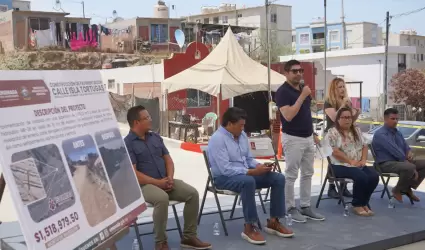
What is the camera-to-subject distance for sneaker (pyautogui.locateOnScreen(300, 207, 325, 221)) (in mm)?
5836

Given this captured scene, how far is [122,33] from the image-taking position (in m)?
47.5

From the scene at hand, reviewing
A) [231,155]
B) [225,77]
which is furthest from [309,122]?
[225,77]

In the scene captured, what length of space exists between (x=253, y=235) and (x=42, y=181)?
2.52 m

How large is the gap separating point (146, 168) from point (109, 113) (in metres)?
1.11

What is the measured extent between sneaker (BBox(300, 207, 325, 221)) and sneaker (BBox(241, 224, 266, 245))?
3.51 ft

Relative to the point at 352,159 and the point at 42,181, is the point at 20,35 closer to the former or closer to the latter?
the point at 352,159

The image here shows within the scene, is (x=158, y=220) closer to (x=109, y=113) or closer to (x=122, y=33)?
(x=109, y=113)

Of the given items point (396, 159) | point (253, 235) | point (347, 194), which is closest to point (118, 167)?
point (253, 235)

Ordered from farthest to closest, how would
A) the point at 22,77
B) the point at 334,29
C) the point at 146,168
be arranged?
the point at 334,29 → the point at 146,168 → the point at 22,77

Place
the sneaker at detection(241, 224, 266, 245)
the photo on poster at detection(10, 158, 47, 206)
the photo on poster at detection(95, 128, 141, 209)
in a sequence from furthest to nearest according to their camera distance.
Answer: the sneaker at detection(241, 224, 266, 245) → the photo on poster at detection(95, 128, 141, 209) → the photo on poster at detection(10, 158, 47, 206)

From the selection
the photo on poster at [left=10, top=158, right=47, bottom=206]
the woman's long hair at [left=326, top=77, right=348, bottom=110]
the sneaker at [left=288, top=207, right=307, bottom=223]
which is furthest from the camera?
the woman's long hair at [left=326, top=77, right=348, bottom=110]

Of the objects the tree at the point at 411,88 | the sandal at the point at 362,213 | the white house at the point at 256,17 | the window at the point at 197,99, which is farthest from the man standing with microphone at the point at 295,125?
the white house at the point at 256,17

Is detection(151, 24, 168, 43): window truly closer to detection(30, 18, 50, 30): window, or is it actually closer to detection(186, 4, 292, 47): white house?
detection(30, 18, 50, 30): window

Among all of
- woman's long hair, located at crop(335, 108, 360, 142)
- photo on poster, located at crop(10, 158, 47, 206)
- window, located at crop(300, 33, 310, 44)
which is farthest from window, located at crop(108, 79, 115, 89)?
window, located at crop(300, 33, 310, 44)
